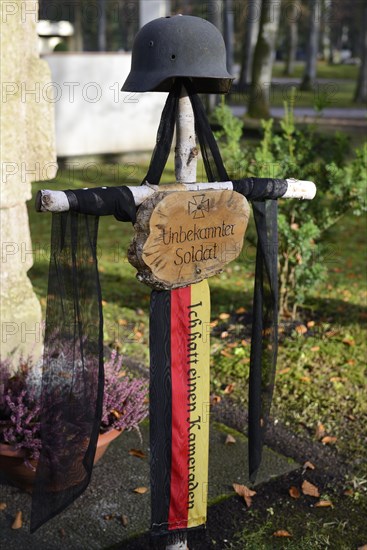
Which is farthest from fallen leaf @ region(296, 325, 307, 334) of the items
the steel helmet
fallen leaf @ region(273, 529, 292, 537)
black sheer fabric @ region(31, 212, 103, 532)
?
the steel helmet

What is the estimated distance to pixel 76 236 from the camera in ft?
10.3

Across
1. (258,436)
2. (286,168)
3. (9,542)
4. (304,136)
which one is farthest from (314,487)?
(304,136)

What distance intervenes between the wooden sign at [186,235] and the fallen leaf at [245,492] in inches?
65.8

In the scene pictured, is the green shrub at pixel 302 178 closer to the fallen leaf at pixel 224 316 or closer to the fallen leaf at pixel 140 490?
the fallen leaf at pixel 224 316

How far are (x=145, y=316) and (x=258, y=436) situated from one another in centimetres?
382

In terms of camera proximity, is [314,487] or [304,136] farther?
[304,136]

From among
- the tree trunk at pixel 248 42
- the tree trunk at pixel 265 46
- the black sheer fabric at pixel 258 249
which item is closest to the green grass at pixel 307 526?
the black sheer fabric at pixel 258 249

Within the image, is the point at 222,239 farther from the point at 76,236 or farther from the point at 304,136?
the point at 304,136

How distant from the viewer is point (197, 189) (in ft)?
10.6

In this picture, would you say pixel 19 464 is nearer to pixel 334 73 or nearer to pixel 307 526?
Result: pixel 307 526

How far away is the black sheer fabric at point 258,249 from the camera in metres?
3.25

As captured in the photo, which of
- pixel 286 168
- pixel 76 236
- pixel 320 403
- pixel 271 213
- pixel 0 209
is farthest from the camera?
pixel 286 168

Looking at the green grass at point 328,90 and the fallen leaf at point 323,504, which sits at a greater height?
the green grass at point 328,90

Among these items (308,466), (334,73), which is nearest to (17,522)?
(308,466)
